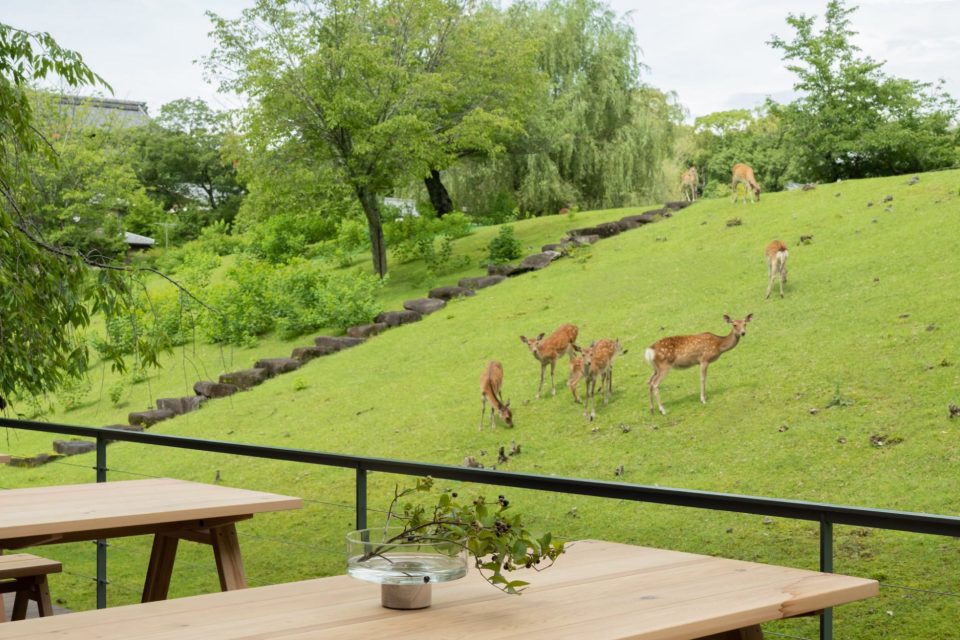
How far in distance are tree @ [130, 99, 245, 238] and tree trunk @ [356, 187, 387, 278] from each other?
19.3m

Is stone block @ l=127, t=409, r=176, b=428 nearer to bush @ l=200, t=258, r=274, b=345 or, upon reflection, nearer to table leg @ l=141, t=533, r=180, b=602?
bush @ l=200, t=258, r=274, b=345

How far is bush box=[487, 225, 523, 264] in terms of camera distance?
65.1 feet

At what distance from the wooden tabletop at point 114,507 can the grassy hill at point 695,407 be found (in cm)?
138

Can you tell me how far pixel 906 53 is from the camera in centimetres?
4203

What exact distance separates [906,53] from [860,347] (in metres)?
35.2

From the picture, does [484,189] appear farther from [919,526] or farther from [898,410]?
[919,526]

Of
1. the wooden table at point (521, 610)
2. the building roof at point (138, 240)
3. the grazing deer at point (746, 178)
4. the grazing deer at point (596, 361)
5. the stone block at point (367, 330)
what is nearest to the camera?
the wooden table at point (521, 610)

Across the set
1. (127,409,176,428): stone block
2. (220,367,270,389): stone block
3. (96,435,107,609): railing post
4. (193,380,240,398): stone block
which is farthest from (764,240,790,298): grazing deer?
(96,435,107,609): railing post

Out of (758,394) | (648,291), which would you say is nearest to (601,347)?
(758,394)

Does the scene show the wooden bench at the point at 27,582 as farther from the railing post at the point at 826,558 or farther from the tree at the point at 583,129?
the tree at the point at 583,129

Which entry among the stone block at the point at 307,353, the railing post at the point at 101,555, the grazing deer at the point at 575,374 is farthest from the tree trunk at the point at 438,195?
the railing post at the point at 101,555

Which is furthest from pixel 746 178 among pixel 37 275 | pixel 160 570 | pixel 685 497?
pixel 685 497

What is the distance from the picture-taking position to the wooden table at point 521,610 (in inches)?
72.1

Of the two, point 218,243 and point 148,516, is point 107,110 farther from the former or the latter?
point 148,516
